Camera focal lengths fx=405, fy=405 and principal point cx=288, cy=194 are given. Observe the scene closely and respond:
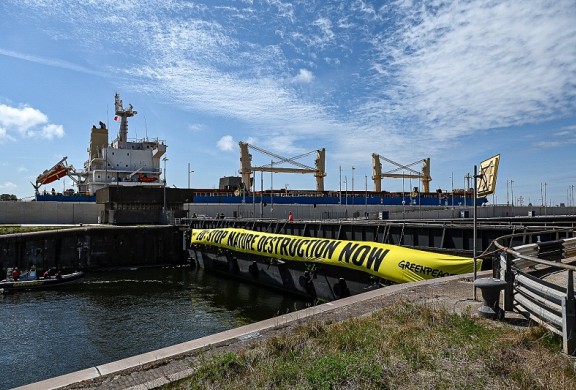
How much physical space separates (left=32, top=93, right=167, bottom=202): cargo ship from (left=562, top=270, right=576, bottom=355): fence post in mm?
55314

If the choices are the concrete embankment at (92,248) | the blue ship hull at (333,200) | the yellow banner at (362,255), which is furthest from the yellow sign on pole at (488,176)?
the blue ship hull at (333,200)

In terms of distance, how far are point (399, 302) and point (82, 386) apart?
20.1ft

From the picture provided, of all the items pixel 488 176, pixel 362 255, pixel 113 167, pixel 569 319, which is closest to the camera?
pixel 569 319

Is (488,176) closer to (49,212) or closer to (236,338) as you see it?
(236,338)

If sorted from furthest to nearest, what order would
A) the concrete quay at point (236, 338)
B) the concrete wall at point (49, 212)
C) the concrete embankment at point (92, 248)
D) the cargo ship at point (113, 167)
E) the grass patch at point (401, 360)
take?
the cargo ship at point (113, 167) < the concrete wall at point (49, 212) < the concrete embankment at point (92, 248) < the concrete quay at point (236, 338) < the grass patch at point (401, 360)

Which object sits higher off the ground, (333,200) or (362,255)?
(333,200)

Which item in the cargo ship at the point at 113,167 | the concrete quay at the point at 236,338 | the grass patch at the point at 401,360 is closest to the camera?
the grass patch at the point at 401,360

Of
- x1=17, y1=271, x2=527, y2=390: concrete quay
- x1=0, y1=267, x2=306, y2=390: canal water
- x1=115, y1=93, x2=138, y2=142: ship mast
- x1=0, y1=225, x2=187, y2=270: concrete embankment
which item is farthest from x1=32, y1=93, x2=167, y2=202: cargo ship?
x1=17, y1=271, x2=527, y2=390: concrete quay

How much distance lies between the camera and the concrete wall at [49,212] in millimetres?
47125

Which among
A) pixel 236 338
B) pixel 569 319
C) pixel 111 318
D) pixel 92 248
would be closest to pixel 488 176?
pixel 569 319

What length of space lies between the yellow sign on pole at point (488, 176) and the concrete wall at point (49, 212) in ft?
153

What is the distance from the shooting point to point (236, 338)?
24.1 feet

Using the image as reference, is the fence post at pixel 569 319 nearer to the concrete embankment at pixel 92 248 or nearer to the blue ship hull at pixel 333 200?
the concrete embankment at pixel 92 248

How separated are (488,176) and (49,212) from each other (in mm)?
51636
